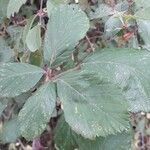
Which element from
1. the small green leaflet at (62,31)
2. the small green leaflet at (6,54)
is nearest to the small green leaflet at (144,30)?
the small green leaflet at (62,31)

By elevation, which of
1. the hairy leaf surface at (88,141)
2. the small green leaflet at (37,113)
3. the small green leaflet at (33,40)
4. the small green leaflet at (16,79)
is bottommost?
the hairy leaf surface at (88,141)

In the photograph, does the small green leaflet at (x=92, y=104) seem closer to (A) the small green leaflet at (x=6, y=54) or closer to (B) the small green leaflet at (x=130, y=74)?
(B) the small green leaflet at (x=130, y=74)

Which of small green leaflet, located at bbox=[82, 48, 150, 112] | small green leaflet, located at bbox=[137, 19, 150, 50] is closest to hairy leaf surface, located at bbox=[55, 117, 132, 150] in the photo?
small green leaflet, located at bbox=[82, 48, 150, 112]

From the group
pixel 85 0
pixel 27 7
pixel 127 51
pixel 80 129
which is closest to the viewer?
pixel 80 129

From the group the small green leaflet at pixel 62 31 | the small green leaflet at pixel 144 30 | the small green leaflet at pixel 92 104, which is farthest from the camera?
the small green leaflet at pixel 144 30

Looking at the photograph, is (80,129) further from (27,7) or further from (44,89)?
(27,7)

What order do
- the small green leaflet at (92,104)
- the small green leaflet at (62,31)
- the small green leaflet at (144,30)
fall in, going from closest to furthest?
the small green leaflet at (92,104)
the small green leaflet at (62,31)
the small green leaflet at (144,30)

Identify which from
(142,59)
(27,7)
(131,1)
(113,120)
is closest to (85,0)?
(131,1)
